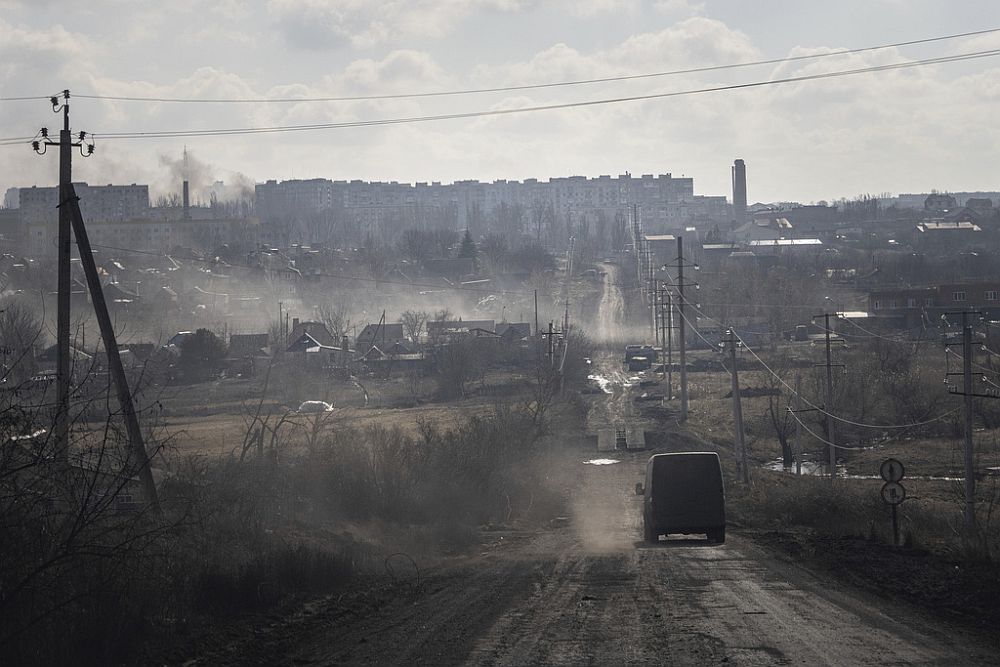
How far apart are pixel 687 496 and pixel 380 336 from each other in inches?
2376

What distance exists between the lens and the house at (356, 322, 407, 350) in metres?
76.1

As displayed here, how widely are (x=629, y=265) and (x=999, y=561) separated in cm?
11985

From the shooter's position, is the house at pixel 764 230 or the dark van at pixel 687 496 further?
the house at pixel 764 230

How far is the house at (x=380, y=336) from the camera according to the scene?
76125mm

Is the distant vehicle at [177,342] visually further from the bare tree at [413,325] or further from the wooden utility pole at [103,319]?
the wooden utility pole at [103,319]

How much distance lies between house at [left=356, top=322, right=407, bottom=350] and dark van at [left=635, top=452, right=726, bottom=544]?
56.3m

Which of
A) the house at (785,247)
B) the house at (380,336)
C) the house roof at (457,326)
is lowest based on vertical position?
the house at (380,336)

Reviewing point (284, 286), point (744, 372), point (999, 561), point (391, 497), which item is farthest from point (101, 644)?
point (284, 286)

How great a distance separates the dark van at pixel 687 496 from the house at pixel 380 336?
56.3 meters

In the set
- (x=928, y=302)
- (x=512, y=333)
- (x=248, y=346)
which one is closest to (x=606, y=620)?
(x=248, y=346)

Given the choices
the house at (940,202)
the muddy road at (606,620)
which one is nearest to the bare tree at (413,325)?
the muddy road at (606,620)

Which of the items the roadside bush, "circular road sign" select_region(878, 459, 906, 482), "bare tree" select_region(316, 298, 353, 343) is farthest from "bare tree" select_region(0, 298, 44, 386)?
"bare tree" select_region(316, 298, 353, 343)

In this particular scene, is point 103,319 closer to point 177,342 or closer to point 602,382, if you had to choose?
point 602,382

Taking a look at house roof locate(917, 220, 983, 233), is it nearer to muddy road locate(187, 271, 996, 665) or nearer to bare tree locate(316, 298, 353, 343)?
bare tree locate(316, 298, 353, 343)
